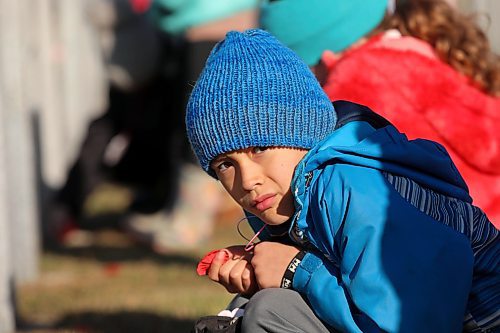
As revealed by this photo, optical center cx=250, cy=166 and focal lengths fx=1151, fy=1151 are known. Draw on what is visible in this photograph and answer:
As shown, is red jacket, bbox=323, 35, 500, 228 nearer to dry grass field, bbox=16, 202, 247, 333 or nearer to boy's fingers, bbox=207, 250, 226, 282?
boy's fingers, bbox=207, 250, 226, 282

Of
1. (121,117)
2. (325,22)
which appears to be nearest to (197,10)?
(121,117)

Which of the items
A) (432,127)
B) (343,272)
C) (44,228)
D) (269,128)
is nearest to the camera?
(343,272)

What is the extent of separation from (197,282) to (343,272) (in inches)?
153

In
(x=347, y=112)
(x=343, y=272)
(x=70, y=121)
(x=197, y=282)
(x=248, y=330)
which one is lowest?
(x=70, y=121)

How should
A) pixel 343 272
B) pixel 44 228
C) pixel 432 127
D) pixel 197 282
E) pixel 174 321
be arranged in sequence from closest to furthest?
pixel 343 272, pixel 432 127, pixel 174 321, pixel 197 282, pixel 44 228

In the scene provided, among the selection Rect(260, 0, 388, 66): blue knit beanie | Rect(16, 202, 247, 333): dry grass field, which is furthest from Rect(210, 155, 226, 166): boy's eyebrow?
Rect(16, 202, 247, 333): dry grass field

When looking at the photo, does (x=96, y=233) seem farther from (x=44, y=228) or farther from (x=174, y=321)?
(x=174, y=321)

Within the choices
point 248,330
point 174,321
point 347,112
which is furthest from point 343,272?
point 174,321

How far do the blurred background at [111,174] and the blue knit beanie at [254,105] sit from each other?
7.22ft

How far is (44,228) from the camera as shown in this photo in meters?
9.03

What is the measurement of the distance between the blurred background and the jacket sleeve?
7.84ft

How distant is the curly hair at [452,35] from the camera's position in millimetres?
4238

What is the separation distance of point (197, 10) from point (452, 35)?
3.95 metres

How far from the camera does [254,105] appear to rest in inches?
Answer: 129
